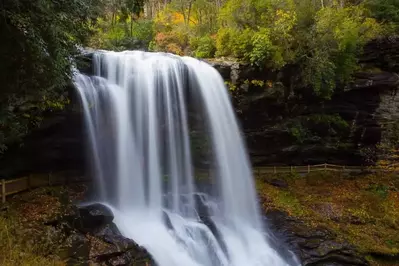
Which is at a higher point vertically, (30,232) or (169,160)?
(169,160)

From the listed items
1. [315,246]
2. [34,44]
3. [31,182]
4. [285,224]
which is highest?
[34,44]

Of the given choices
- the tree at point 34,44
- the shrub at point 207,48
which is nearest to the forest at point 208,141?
the tree at point 34,44

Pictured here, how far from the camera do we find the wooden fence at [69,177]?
1109 centimetres

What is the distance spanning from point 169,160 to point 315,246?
5638 mm

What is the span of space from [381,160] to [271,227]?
8220mm

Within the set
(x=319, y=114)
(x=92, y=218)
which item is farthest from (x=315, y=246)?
(x=319, y=114)

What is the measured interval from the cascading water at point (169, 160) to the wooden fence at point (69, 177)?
1.63m

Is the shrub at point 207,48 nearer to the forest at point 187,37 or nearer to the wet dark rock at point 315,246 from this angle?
the forest at point 187,37

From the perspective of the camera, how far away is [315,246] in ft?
38.4

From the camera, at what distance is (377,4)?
19.2 metres

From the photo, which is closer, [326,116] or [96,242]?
[96,242]

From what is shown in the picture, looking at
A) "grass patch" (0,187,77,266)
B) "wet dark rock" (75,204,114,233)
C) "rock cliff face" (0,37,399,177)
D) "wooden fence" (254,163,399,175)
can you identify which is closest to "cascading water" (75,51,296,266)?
"wet dark rock" (75,204,114,233)

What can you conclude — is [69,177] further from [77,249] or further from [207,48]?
[207,48]

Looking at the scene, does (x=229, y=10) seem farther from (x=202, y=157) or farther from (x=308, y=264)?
(x=308, y=264)
